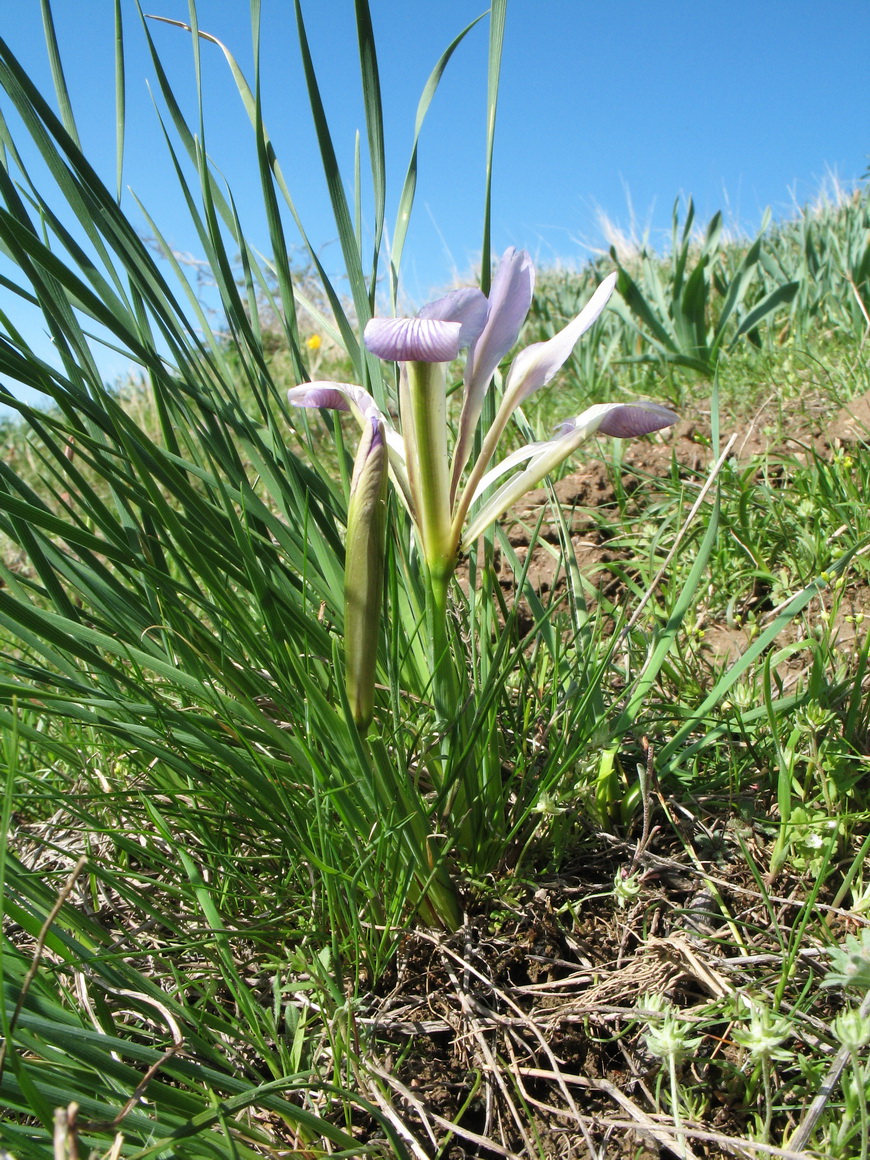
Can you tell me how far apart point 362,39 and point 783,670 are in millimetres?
1152

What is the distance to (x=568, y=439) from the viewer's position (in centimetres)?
78

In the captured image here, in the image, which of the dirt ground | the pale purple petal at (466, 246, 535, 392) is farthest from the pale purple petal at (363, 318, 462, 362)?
the dirt ground

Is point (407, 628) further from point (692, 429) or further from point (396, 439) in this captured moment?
point (692, 429)

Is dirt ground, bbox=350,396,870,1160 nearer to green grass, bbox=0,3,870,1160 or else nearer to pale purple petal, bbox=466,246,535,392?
green grass, bbox=0,3,870,1160

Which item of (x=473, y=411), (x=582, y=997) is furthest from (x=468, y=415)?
(x=582, y=997)

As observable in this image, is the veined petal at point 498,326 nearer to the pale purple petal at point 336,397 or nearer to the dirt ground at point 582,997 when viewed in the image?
the pale purple petal at point 336,397

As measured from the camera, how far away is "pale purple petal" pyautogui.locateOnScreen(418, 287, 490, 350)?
0.71 metres

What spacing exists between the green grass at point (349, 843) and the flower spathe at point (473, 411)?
0.28 ft

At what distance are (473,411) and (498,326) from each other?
100 mm

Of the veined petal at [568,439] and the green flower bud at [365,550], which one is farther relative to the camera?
the veined petal at [568,439]

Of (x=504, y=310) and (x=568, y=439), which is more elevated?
(x=504, y=310)

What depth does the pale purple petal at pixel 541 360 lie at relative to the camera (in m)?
0.79

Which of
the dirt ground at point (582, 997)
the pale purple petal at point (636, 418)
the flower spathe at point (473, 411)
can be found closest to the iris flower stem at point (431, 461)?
the flower spathe at point (473, 411)

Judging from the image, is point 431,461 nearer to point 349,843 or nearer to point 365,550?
point 365,550
